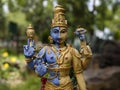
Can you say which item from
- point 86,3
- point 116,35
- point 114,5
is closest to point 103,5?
point 86,3

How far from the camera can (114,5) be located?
10.9 metres

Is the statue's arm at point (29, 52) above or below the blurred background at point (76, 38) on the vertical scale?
above

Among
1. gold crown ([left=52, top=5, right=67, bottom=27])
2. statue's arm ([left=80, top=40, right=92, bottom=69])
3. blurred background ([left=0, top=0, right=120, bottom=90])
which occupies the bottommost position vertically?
blurred background ([left=0, top=0, right=120, bottom=90])

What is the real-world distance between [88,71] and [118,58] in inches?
48.6

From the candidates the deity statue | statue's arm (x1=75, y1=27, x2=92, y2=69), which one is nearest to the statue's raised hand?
the deity statue

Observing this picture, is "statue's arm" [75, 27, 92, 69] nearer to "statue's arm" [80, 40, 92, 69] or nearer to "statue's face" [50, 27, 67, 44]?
"statue's arm" [80, 40, 92, 69]

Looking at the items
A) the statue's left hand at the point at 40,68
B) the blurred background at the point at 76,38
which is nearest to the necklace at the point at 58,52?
the statue's left hand at the point at 40,68

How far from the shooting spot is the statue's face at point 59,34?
10.9ft

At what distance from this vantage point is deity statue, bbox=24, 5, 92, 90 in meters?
3.28

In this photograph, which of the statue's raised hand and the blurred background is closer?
the statue's raised hand

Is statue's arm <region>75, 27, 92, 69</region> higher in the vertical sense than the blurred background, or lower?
higher

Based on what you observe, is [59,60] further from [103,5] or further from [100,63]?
[100,63]

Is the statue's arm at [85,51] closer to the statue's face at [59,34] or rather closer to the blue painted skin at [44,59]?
the blue painted skin at [44,59]

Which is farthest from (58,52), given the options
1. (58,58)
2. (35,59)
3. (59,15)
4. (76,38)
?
(76,38)
